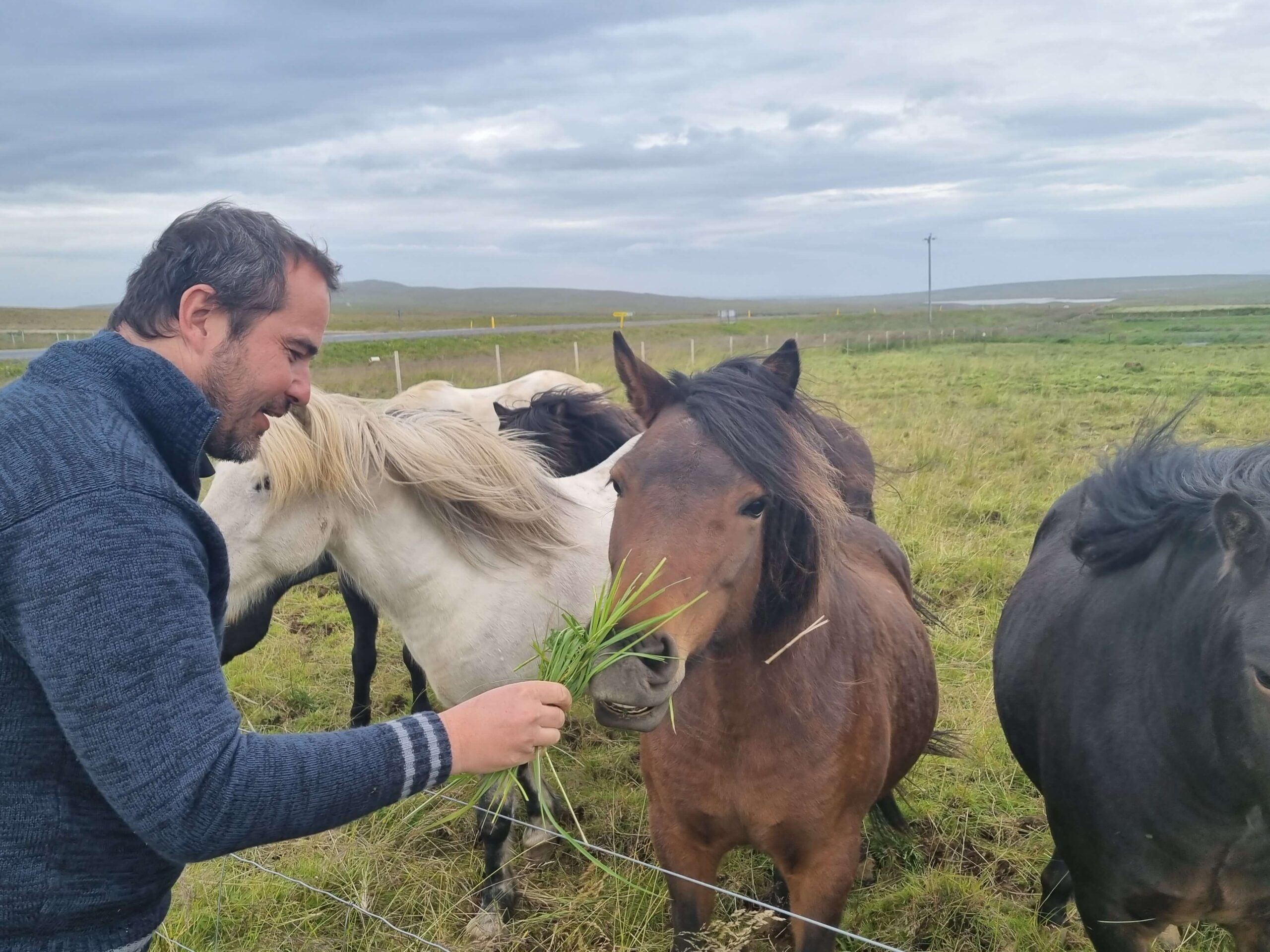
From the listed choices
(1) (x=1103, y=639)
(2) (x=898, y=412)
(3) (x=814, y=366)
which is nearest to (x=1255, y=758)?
(1) (x=1103, y=639)

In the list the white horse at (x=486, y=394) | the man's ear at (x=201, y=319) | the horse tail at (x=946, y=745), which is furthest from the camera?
the white horse at (x=486, y=394)

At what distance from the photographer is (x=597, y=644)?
1.92 metres

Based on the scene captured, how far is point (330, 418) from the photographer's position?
10.5 feet

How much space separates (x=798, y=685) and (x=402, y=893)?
199 cm

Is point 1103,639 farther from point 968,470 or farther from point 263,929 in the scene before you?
point 968,470

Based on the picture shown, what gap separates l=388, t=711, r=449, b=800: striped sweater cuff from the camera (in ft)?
4.30

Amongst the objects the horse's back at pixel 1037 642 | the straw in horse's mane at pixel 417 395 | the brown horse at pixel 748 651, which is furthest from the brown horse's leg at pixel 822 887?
the straw in horse's mane at pixel 417 395

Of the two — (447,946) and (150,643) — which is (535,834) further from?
(150,643)

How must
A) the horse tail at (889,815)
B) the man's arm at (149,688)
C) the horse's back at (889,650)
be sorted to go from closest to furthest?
the man's arm at (149,688) → the horse's back at (889,650) → the horse tail at (889,815)

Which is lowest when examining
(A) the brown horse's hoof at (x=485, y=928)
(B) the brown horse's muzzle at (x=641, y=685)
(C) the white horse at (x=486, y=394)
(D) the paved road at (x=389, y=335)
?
(A) the brown horse's hoof at (x=485, y=928)

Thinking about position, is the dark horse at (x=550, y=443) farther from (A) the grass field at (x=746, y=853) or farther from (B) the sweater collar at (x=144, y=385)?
(B) the sweater collar at (x=144, y=385)

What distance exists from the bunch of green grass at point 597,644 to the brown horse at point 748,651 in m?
0.03

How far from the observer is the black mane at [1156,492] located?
2.21m

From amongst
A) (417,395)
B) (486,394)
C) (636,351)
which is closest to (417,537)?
(417,395)
